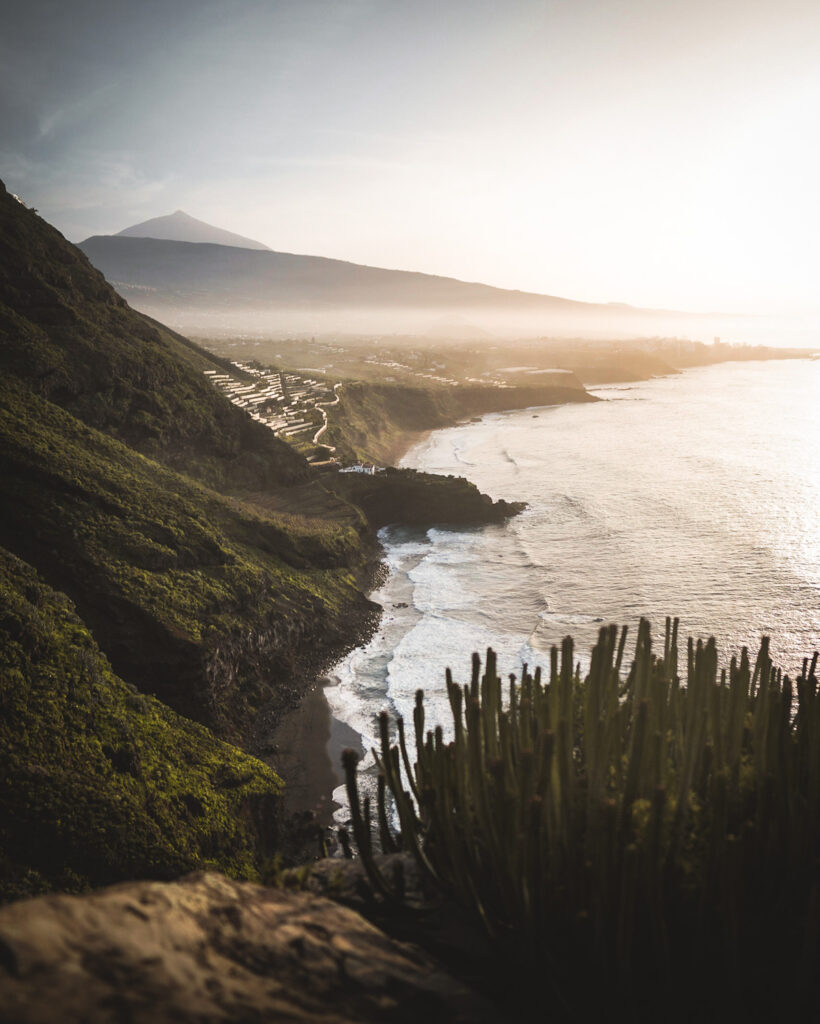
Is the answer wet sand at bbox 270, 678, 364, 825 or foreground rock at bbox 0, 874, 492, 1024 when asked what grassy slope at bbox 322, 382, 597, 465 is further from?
foreground rock at bbox 0, 874, 492, 1024

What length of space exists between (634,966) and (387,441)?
70321mm

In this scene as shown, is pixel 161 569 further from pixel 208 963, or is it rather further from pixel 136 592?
pixel 208 963

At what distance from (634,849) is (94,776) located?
10.4 meters

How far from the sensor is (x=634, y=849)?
16.1 ft

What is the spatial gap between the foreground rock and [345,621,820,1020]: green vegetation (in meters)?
1.04

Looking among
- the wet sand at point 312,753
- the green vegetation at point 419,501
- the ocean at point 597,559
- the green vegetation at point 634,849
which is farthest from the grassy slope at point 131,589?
the green vegetation at point 634,849

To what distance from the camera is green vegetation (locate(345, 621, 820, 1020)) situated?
195 inches

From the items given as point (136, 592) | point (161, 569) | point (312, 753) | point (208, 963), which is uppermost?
point (208, 963)

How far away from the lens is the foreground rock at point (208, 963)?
290cm

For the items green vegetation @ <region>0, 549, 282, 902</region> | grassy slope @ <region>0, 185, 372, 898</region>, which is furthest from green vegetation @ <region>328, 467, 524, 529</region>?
green vegetation @ <region>0, 549, 282, 902</region>

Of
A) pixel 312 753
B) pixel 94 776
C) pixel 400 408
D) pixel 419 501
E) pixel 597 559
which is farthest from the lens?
pixel 400 408

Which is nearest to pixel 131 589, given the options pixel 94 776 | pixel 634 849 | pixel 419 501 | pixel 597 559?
pixel 94 776

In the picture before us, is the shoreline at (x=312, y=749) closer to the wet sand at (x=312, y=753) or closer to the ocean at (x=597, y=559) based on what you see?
the wet sand at (x=312, y=753)

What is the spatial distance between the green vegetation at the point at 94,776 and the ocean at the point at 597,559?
147 inches
